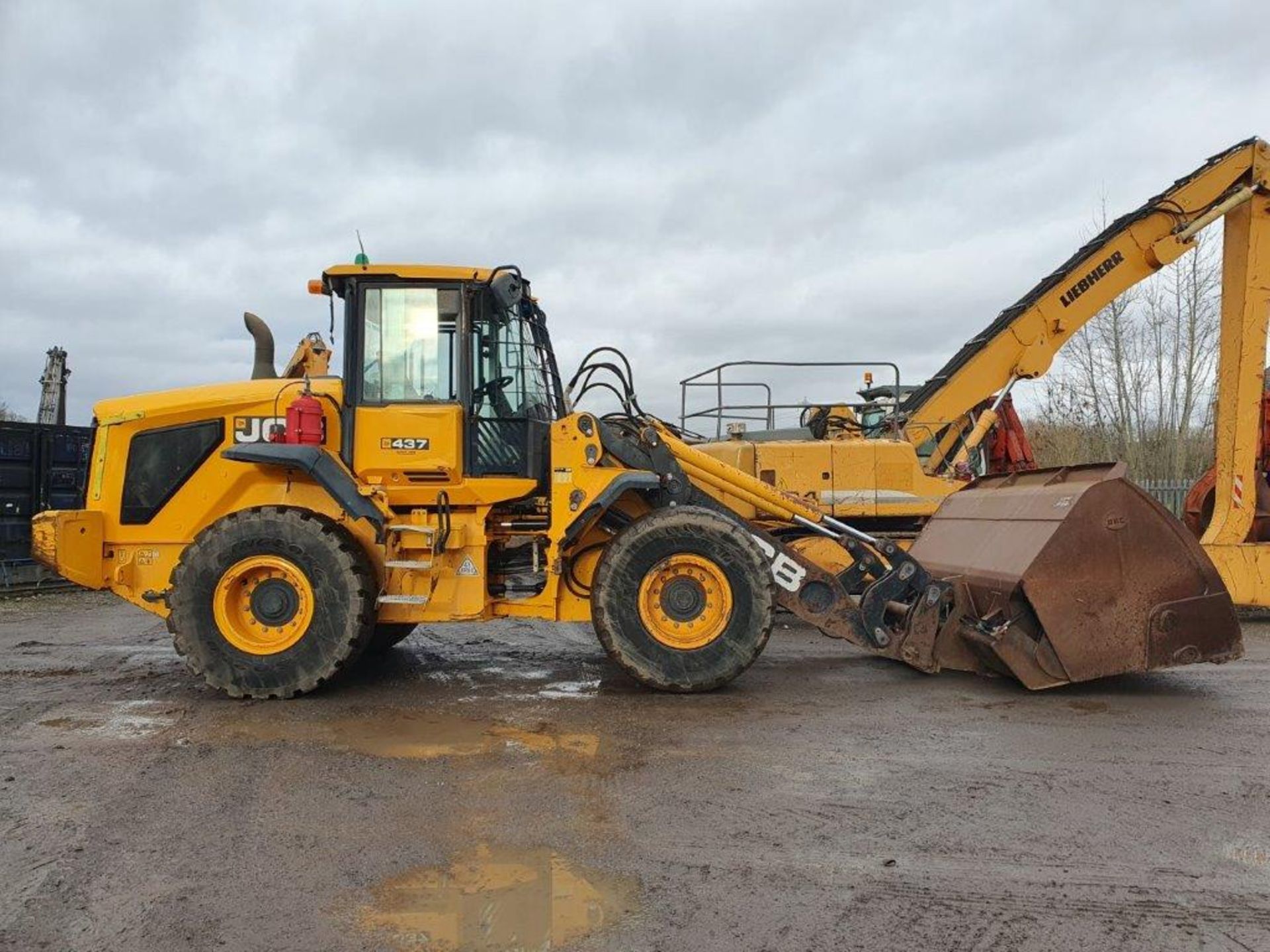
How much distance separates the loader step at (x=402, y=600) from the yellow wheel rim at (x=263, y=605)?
0.43 metres

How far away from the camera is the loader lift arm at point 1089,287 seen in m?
9.24

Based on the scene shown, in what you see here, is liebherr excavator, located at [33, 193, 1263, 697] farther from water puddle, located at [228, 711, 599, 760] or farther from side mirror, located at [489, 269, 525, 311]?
water puddle, located at [228, 711, 599, 760]

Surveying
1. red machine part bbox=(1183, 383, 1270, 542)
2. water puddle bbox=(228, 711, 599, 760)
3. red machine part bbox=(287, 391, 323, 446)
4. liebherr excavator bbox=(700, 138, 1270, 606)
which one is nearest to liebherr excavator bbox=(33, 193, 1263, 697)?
red machine part bbox=(287, 391, 323, 446)

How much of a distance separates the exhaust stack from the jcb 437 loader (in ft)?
3.26

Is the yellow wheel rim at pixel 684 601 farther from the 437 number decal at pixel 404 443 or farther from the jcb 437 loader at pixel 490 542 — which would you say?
the 437 number decal at pixel 404 443

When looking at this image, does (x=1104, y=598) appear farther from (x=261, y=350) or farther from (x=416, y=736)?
(x=261, y=350)

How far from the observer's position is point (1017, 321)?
996cm

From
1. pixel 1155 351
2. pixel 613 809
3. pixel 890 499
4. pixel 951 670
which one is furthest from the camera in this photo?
pixel 1155 351

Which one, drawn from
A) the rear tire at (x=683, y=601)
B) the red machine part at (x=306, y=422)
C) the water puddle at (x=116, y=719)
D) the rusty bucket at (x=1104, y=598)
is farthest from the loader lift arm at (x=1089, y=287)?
the water puddle at (x=116, y=719)

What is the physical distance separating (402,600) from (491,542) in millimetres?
860

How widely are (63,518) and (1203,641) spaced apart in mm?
7380

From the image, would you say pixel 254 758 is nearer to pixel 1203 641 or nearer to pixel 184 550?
pixel 184 550

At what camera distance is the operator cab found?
6125 mm

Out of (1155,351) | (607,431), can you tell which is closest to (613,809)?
(607,431)
